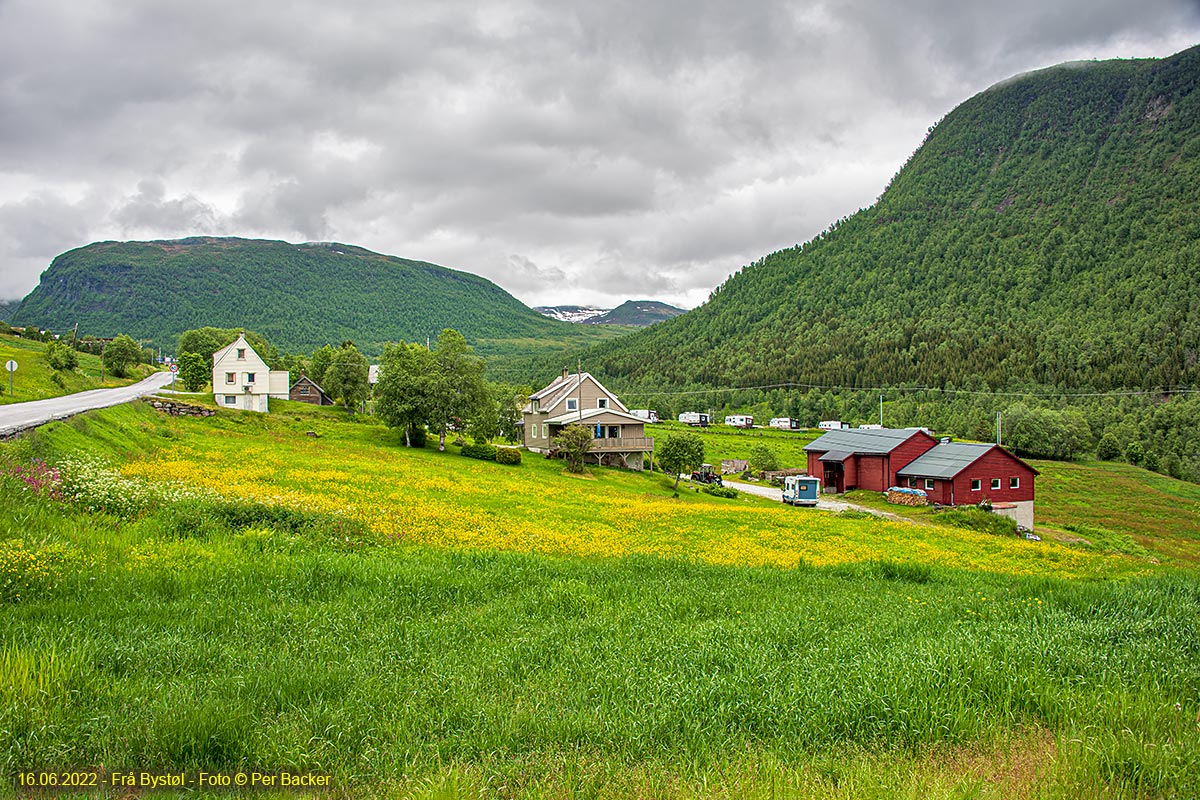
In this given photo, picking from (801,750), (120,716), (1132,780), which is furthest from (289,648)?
(1132,780)

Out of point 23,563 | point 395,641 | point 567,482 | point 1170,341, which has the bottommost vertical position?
point 567,482

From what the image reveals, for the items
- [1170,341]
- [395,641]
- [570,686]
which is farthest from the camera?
[1170,341]

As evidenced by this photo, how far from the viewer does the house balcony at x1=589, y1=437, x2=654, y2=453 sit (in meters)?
61.6

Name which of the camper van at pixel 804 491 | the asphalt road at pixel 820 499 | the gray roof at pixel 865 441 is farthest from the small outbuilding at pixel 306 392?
the gray roof at pixel 865 441

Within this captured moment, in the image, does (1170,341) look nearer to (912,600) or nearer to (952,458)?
(952,458)

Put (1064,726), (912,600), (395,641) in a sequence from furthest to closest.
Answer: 1. (912,600)
2. (395,641)
3. (1064,726)

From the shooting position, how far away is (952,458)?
54250 mm

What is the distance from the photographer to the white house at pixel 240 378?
60500 mm

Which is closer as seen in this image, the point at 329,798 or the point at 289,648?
the point at 329,798

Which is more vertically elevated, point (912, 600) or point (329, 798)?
point (329, 798)

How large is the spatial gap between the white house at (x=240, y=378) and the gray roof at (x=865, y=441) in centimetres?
5634

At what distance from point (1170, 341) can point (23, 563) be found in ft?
671

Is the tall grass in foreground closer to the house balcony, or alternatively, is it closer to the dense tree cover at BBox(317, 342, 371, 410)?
the house balcony

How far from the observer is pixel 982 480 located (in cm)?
5191
